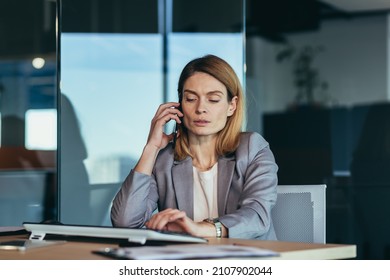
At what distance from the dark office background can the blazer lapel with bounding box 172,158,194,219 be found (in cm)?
299

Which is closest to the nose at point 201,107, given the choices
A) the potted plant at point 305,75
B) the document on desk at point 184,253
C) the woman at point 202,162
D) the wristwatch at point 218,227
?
the woman at point 202,162

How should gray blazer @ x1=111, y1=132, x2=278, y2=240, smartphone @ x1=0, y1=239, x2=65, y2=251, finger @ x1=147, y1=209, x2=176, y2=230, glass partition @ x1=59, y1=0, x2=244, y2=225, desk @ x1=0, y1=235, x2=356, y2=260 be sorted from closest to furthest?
desk @ x1=0, y1=235, x2=356, y2=260 < smartphone @ x1=0, y1=239, x2=65, y2=251 < finger @ x1=147, y1=209, x2=176, y2=230 < gray blazer @ x1=111, y1=132, x2=278, y2=240 < glass partition @ x1=59, y1=0, x2=244, y2=225

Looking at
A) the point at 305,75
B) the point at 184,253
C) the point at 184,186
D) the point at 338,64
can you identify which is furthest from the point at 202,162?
the point at 305,75

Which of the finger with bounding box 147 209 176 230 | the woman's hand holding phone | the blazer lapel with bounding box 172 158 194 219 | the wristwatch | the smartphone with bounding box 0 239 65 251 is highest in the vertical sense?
the woman's hand holding phone

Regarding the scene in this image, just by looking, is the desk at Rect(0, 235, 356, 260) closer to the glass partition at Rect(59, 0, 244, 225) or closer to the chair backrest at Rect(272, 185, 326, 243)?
the chair backrest at Rect(272, 185, 326, 243)

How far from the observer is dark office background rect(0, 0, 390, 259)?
5840mm

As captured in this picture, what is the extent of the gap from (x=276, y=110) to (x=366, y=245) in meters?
1.57

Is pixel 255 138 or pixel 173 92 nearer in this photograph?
pixel 255 138

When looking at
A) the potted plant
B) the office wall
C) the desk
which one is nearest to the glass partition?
the office wall

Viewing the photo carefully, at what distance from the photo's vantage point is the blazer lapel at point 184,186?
115 inches

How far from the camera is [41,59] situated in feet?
19.4
